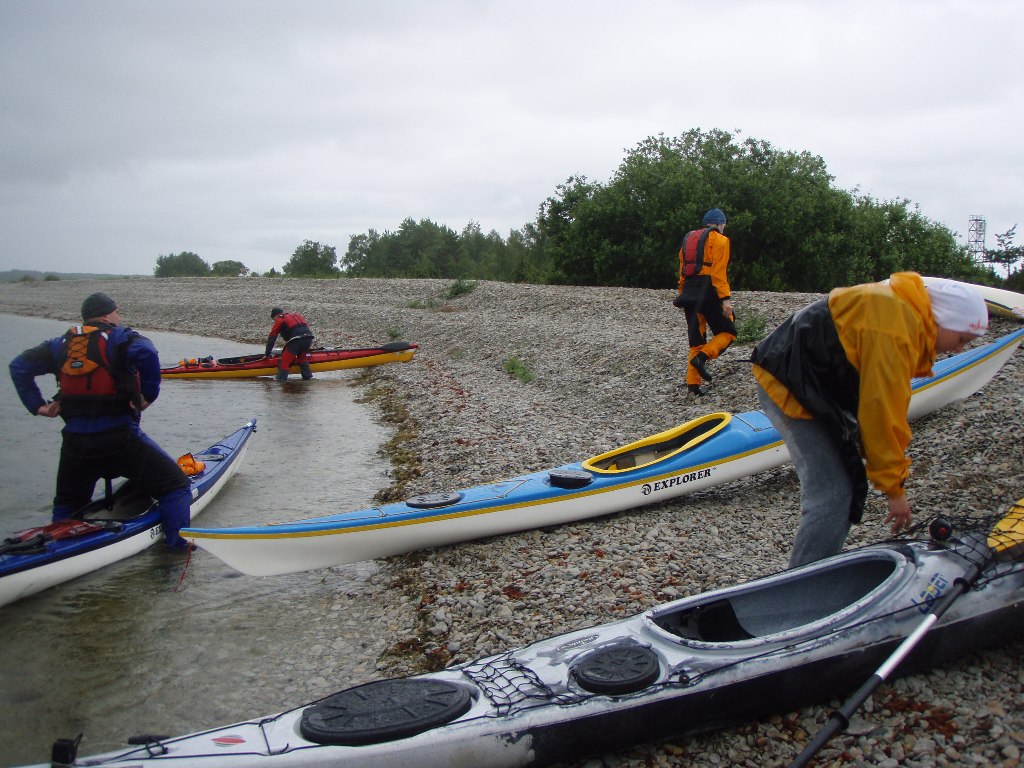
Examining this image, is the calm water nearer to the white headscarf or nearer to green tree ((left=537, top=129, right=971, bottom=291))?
the white headscarf

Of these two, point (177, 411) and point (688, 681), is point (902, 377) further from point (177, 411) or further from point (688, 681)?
point (177, 411)

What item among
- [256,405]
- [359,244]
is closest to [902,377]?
[256,405]

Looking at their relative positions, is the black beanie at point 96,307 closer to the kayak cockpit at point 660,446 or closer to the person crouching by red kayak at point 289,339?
the kayak cockpit at point 660,446

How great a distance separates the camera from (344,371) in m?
16.0

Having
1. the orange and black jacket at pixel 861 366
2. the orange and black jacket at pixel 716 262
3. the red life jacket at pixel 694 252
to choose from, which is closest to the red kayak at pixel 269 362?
the red life jacket at pixel 694 252

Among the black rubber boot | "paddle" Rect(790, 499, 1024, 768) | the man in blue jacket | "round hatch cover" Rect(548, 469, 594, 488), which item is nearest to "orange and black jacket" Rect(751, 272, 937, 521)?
"paddle" Rect(790, 499, 1024, 768)

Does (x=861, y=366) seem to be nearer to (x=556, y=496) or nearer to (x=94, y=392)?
(x=556, y=496)

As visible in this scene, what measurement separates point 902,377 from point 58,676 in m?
4.63

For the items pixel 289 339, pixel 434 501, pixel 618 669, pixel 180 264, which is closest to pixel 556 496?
pixel 434 501

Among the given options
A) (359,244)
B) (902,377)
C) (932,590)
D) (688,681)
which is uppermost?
(359,244)

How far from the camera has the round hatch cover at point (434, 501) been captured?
524 centimetres

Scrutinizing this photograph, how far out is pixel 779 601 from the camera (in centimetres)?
354

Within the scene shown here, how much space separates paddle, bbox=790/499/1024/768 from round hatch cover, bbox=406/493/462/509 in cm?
307

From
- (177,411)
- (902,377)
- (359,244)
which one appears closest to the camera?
(902,377)
